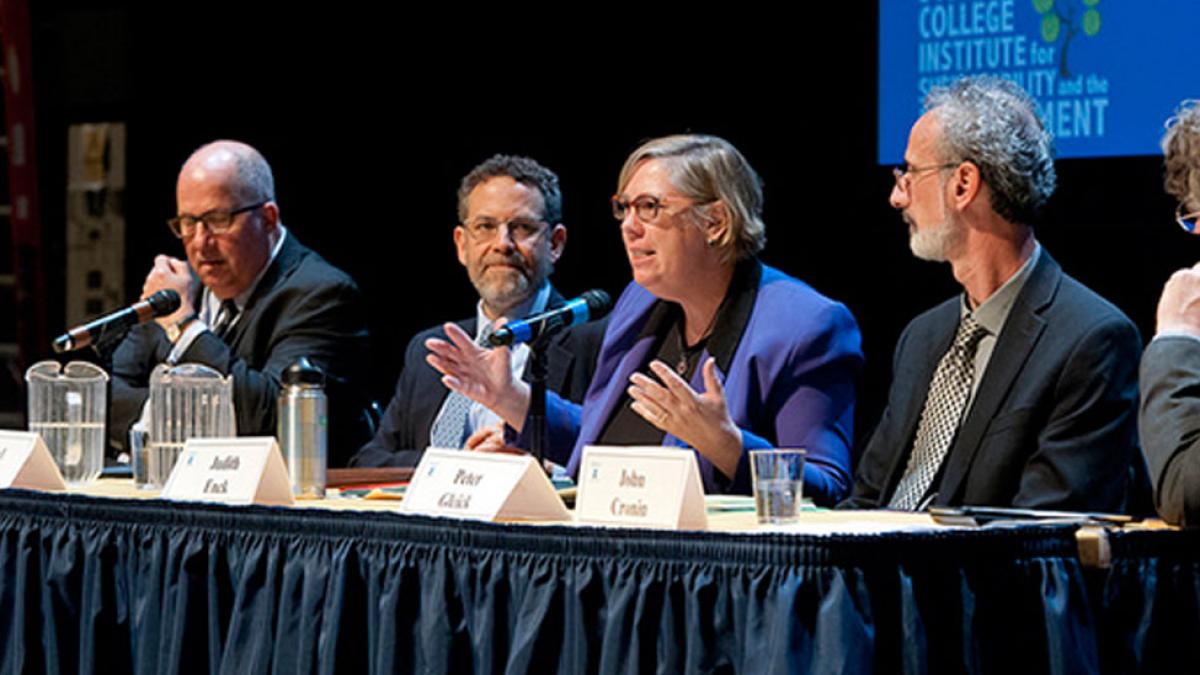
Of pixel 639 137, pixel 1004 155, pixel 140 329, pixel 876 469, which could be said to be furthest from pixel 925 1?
pixel 140 329

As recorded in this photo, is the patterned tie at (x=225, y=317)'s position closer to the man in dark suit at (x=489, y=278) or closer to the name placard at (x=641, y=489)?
the man in dark suit at (x=489, y=278)

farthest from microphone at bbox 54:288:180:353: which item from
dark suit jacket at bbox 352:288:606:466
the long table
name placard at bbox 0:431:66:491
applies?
dark suit jacket at bbox 352:288:606:466

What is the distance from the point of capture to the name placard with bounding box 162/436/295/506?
2.77 m

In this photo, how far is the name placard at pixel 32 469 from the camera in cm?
313

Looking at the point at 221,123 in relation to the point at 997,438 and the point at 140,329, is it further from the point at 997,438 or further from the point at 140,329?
the point at 997,438

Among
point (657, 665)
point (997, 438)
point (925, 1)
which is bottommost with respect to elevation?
point (657, 665)

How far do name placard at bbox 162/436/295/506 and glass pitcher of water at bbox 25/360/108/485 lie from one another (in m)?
0.48

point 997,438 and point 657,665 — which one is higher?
point 997,438

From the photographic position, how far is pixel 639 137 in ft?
17.1

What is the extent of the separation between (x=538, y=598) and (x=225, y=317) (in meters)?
2.38

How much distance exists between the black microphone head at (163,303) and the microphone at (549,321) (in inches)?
34.6

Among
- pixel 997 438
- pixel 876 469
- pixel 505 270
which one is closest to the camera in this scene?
pixel 997 438

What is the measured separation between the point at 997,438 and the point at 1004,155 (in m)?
0.57

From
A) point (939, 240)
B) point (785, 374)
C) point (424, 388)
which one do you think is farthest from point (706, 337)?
point (424, 388)
